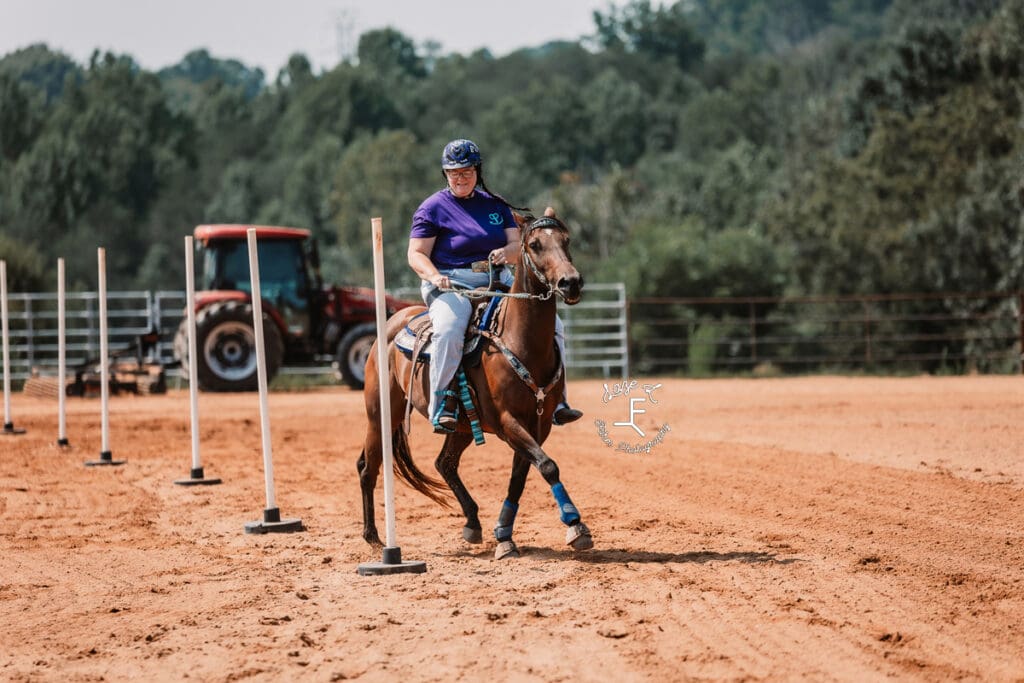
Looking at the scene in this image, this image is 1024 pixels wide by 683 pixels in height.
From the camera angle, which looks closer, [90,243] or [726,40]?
[90,243]

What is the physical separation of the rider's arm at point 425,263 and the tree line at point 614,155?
1001 inches

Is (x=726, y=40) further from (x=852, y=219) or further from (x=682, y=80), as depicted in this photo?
(x=852, y=219)

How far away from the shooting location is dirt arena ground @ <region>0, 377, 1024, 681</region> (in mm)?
6027

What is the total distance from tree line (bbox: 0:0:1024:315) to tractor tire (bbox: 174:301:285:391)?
15.4 metres

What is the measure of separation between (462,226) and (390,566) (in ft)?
7.74

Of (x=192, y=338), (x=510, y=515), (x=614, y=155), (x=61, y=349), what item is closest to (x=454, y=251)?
(x=510, y=515)

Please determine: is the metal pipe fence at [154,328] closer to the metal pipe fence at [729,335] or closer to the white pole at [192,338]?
the metal pipe fence at [729,335]

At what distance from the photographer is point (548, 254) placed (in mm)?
8227

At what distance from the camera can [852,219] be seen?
125 feet

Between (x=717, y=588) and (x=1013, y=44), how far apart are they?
1332 inches

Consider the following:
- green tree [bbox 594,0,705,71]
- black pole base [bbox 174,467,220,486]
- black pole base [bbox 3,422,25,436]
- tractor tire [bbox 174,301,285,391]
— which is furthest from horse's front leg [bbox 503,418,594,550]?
green tree [bbox 594,0,705,71]

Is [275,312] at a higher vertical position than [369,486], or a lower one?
higher

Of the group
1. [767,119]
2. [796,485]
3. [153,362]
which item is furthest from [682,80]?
[796,485]

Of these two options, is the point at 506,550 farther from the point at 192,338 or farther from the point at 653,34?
the point at 653,34
